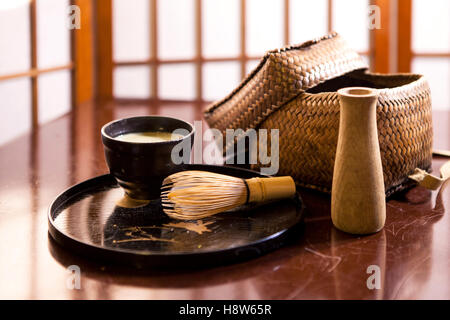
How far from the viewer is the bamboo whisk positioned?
2.14ft

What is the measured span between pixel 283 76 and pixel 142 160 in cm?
28

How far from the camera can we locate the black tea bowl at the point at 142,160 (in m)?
0.64

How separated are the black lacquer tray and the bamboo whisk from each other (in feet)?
0.04

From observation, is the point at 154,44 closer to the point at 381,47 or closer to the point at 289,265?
the point at 381,47

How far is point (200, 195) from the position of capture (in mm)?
652

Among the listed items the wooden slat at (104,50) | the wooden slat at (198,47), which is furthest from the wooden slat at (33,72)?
the wooden slat at (198,47)

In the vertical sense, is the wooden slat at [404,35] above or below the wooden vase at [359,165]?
above

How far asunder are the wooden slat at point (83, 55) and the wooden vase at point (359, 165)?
1.10m

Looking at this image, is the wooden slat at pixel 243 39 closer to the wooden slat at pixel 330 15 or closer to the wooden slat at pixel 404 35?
the wooden slat at pixel 330 15

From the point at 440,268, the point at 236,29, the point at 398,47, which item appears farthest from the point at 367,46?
the point at 440,268

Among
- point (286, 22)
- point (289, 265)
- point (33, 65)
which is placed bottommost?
point (289, 265)

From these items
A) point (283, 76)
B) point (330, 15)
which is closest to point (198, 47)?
point (330, 15)
